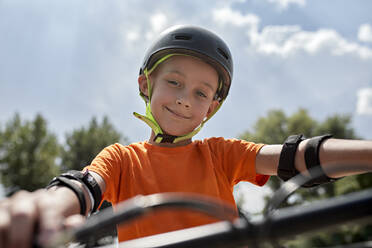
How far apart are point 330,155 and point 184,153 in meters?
1.09

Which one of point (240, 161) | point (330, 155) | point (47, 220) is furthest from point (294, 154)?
point (47, 220)

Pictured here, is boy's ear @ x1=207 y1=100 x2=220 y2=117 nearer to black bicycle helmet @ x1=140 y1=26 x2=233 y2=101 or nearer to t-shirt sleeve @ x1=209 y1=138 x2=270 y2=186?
black bicycle helmet @ x1=140 y1=26 x2=233 y2=101

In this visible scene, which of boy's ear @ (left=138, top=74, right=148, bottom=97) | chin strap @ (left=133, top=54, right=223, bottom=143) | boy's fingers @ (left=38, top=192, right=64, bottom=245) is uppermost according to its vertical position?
boy's ear @ (left=138, top=74, right=148, bottom=97)

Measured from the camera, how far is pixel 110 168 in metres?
1.98

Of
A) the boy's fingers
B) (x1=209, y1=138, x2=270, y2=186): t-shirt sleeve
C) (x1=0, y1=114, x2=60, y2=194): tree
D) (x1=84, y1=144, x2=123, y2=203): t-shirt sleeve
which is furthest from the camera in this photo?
(x1=0, y1=114, x2=60, y2=194): tree

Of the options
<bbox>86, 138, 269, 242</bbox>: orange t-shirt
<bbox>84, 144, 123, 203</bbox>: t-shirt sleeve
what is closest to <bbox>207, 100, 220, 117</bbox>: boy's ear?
<bbox>86, 138, 269, 242</bbox>: orange t-shirt

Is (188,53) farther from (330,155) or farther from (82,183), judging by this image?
(82,183)

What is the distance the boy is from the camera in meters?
1.66

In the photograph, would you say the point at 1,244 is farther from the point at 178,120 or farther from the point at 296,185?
the point at 178,120

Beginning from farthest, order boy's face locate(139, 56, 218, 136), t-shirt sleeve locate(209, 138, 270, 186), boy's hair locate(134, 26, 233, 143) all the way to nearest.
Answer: boy's hair locate(134, 26, 233, 143) < boy's face locate(139, 56, 218, 136) < t-shirt sleeve locate(209, 138, 270, 186)

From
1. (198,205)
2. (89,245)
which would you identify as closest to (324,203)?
(198,205)

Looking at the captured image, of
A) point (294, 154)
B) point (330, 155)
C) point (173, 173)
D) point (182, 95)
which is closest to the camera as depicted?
point (330, 155)

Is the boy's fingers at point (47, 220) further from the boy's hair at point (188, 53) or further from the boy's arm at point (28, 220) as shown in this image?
the boy's hair at point (188, 53)

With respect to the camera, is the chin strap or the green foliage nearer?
the chin strap
